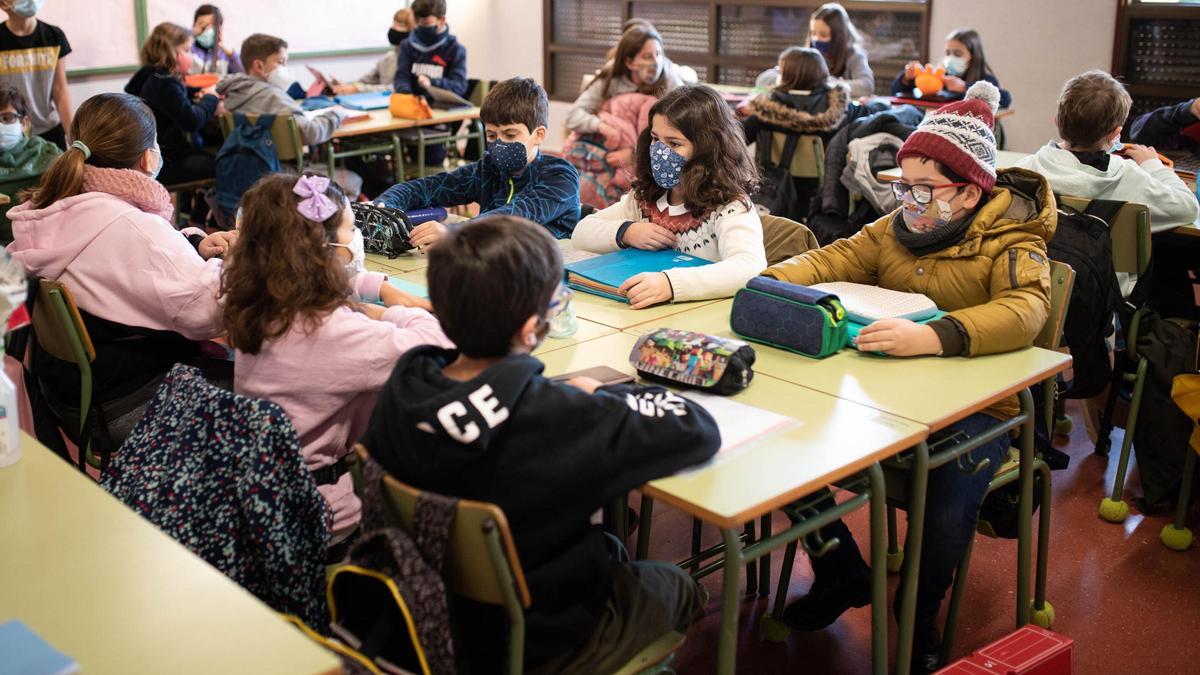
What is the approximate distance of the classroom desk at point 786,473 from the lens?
1800mm

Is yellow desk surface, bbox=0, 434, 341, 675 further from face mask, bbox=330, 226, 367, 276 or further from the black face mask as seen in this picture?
the black face mask

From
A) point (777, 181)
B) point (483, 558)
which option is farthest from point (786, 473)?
point (777, 181)

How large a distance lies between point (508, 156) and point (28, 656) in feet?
7.94

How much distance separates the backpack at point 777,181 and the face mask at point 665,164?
8.88 ft

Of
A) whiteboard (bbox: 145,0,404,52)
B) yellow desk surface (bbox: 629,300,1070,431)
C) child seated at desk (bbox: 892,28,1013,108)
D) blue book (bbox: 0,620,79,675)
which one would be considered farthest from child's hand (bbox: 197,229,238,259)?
whiteboard (bbox: 145,0,404,52)

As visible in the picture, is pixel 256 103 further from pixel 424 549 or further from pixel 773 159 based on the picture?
pixel 424 549

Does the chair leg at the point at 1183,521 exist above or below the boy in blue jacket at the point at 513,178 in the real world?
below

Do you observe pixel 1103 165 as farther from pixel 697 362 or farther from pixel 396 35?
pixel 396 35

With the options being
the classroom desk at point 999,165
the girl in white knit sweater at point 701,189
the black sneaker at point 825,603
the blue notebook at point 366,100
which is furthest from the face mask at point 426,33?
the black sneaker at point 825,603

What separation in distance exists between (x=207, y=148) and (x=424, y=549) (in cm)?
506

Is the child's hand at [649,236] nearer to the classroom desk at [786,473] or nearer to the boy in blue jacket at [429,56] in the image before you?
the classroom desk at [786,473]

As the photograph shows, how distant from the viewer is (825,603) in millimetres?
2703

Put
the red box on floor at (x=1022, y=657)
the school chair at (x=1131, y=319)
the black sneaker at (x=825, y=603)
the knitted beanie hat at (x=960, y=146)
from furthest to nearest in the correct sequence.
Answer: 1. the school chair at (x=1131, y=319)
2. the black sneaker at (x=825, y=603)
3. the knitted beanie hat at (x=960, y=146)
4. the red box on floor at (x=1022, y=657)

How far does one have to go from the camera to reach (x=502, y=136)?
11.6ft
